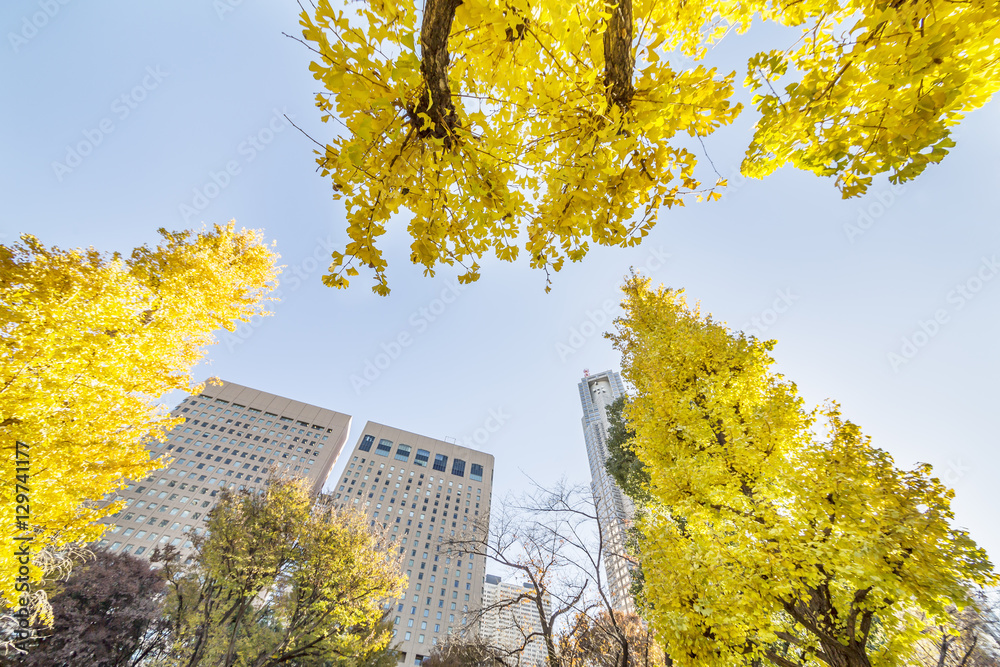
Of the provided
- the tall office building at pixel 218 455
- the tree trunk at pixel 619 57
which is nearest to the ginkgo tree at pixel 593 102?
the tree trunk at pixel 619 57

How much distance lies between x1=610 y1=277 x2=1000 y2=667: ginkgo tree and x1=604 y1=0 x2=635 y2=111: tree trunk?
179 inches

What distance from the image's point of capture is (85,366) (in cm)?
457

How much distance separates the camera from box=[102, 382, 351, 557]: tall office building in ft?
126

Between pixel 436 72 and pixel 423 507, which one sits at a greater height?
pixel 423 507

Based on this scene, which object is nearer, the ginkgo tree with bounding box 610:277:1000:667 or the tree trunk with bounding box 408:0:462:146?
the tree trunk with bounding box 408:0:462:146

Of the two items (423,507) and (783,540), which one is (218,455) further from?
(783,540)

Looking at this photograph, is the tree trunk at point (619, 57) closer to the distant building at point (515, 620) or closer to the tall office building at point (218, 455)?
the distant building at point (515, 620)

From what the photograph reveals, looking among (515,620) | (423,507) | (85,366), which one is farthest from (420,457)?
(85,366)

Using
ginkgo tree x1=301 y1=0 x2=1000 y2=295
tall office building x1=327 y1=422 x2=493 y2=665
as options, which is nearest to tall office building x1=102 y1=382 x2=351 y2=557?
tall office building x1=327 y1=422 x2=493 y2=665

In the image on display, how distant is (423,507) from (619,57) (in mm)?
55281

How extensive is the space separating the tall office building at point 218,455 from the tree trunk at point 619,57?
38452 millimetres

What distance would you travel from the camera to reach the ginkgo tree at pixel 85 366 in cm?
414

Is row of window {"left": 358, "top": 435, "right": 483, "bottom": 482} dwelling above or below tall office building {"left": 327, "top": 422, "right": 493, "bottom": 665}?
above

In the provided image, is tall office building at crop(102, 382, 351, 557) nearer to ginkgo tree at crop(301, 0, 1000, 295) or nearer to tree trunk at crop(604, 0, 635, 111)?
ginkgo tree at crop(301, 0, 1000, 295)
